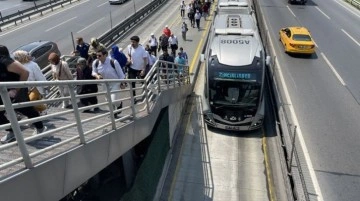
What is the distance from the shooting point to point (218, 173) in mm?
10984

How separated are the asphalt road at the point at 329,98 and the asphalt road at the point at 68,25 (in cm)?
1332

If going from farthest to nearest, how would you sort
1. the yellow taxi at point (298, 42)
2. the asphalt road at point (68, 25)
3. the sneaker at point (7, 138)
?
1. the asphalt road at point (68, 25)
2. the yellow taxi at point (298, 42)
3. the sneaker at point (7, 138)

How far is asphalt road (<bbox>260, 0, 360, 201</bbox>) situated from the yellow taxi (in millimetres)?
513

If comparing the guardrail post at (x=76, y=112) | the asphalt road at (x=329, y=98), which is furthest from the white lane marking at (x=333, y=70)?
the guardrail post at (x=76, y=112)

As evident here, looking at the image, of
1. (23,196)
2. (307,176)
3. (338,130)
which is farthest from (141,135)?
(338,130)

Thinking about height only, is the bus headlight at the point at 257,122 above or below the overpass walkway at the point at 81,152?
below

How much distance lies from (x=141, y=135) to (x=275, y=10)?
1102 inches

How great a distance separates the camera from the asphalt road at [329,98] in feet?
34.2

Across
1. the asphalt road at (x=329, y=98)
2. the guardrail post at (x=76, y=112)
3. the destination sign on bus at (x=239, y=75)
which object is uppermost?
the guardrail post at (x=76, y=112)

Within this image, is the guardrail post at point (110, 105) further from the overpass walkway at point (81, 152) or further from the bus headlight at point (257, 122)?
the bus headlight at point (257, 122)

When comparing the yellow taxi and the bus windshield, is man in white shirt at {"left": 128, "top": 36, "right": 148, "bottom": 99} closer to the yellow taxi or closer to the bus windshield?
the bus windshield

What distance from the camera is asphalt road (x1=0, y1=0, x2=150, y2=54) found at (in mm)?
23406

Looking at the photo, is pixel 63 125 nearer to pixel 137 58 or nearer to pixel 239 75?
pixel 137 58

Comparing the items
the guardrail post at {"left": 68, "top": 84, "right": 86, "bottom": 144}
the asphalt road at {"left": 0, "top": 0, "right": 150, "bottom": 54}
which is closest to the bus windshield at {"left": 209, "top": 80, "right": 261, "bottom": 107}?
the guardrail post at {"left": 68, "top": 84, "right": 86, "bottom": 144}
